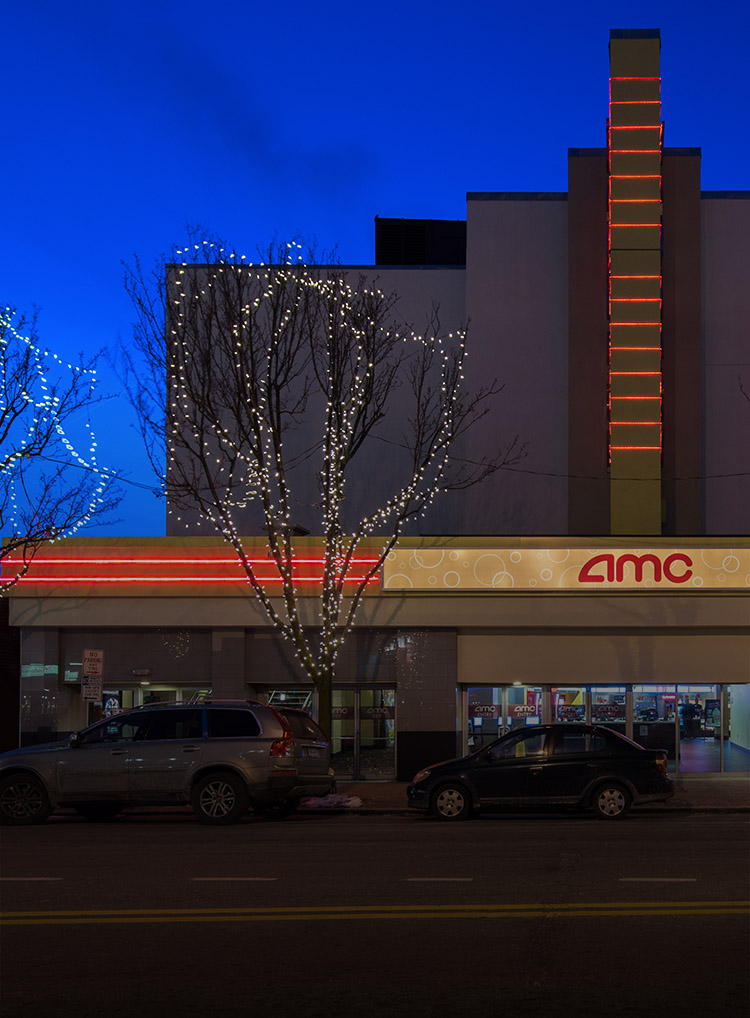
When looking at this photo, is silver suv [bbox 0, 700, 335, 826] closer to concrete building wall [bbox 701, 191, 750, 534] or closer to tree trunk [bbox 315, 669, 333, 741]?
tree trunk [bbox 315, 669, 333, 741]

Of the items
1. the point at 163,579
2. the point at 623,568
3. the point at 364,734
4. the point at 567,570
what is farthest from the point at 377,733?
the point at 623,568

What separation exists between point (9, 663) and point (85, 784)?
32.0 ft

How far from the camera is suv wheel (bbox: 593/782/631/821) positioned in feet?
55.1

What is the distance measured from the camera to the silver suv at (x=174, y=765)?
54.6 feet

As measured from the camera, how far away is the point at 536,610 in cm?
2428

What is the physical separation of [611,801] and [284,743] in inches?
192

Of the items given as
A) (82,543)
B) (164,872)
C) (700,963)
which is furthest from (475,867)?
(82,543)

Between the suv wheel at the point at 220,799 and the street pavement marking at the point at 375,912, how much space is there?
7239mm

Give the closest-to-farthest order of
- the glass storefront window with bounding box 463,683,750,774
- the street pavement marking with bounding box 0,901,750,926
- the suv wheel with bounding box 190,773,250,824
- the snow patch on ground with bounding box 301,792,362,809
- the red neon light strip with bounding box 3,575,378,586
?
the street pavement marking with bounding box 0,901,750,926
the suv wheel with bounding box 190,773,250,824
the snow patch on ground with bounding box 301,792,362,809
the glass storefront window with bounding box 463,683,750,774
the red neon light strip with bounding box 3,575,378,586

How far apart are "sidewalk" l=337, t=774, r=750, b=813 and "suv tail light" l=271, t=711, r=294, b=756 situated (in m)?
2.97

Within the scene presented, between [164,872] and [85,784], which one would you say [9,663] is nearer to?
[85,784]

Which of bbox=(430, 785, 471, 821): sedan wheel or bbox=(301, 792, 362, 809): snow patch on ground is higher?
bbox=(430, 785, 471, 821): sedan wheel

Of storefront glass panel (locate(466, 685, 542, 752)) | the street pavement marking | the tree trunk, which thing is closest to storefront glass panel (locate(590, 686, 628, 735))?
storefront glass panel (locate(466, 685, 542, 752))

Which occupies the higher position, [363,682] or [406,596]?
[406,596]
